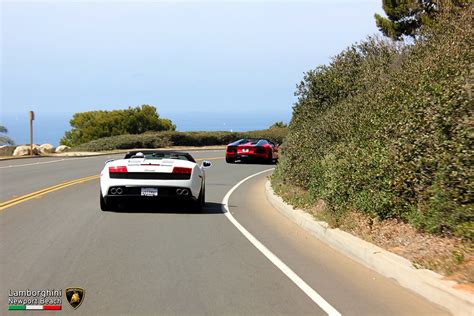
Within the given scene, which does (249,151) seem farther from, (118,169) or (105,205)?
(118,169)

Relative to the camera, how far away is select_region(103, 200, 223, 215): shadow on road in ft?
45.1

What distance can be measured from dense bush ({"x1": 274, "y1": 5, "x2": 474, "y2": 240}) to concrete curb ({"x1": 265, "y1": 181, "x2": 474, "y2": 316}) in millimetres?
767

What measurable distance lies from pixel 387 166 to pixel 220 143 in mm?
47573

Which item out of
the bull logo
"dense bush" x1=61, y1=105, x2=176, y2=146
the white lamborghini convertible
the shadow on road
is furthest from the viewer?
"dense bush" x1=61, y1=105, x2=176, y2=146

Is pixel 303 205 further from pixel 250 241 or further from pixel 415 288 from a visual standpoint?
pixel 415 288

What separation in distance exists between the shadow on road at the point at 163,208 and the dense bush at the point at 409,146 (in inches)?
98.1

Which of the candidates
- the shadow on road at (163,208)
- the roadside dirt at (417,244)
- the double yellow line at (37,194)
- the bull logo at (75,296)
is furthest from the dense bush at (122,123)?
the bull logo at (75,296)

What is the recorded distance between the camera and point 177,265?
823cm

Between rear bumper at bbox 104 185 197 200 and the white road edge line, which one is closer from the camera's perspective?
the white road edge line

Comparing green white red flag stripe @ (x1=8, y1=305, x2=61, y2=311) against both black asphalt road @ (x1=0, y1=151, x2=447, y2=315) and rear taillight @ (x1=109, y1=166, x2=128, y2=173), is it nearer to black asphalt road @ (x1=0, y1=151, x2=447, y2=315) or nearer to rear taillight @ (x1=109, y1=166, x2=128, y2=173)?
black asphalt road @ (x1=0, y1=151, x2=447, y2=315)

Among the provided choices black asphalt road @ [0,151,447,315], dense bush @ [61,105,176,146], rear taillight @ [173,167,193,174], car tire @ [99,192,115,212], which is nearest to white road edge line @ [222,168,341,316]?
black asphalt road @ [0,151,447,315]

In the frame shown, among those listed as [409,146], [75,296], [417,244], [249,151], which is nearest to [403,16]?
[249,151]

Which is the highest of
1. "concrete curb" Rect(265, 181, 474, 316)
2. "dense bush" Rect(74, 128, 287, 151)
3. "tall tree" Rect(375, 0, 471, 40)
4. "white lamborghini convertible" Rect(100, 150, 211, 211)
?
"tall tree" Rect(375, 0, 471, 40)

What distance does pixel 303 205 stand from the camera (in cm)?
1352
